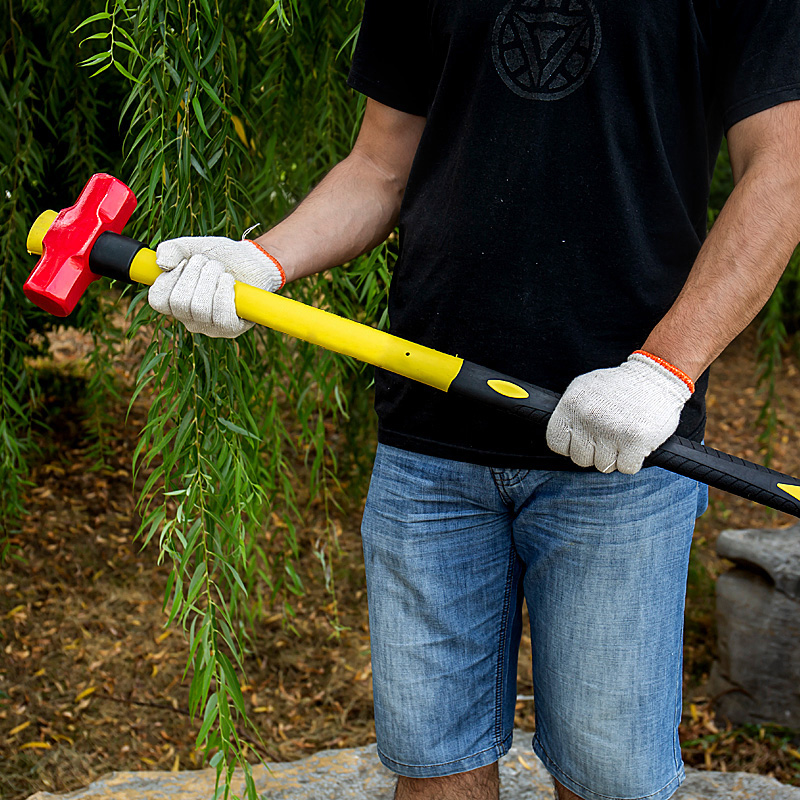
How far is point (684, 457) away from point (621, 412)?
154 millimetres

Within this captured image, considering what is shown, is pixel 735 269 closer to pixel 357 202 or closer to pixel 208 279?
pixel 357 202

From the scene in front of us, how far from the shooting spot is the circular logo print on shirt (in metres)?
1.19

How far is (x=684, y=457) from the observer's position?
120 centimetres

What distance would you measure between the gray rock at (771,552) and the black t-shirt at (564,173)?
67.7 inches

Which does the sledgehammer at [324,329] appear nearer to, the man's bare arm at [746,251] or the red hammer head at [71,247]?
the red hammer head at [71,247]

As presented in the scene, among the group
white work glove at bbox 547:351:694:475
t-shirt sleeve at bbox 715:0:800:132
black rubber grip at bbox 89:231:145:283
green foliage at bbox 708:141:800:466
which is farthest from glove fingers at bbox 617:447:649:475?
green foliage at bbox 708:141:800:466

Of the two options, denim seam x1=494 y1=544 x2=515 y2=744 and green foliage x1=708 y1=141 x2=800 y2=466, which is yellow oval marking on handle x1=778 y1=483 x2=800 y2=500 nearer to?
denim seam x1=494 y1=544 x2=515 y2=744

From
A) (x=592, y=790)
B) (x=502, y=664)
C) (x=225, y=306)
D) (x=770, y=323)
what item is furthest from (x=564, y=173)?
(x=770, y=323)

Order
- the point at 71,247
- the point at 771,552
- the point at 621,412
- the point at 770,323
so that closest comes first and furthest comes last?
1. the point at 621,412
2. the point at 71,247
3. the point at 770,323
4. the point at 771,552

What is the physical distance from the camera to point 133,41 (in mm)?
1442

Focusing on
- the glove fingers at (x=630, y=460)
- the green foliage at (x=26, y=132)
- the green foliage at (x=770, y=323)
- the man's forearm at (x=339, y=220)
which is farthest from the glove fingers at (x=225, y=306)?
the green foliage at (x=770, y=323)

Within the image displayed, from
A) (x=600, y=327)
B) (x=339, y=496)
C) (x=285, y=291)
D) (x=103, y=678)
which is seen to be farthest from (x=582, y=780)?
(x=339, y=496)

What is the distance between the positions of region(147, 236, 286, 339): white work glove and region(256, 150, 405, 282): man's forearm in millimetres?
56

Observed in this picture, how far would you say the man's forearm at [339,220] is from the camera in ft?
4.64
